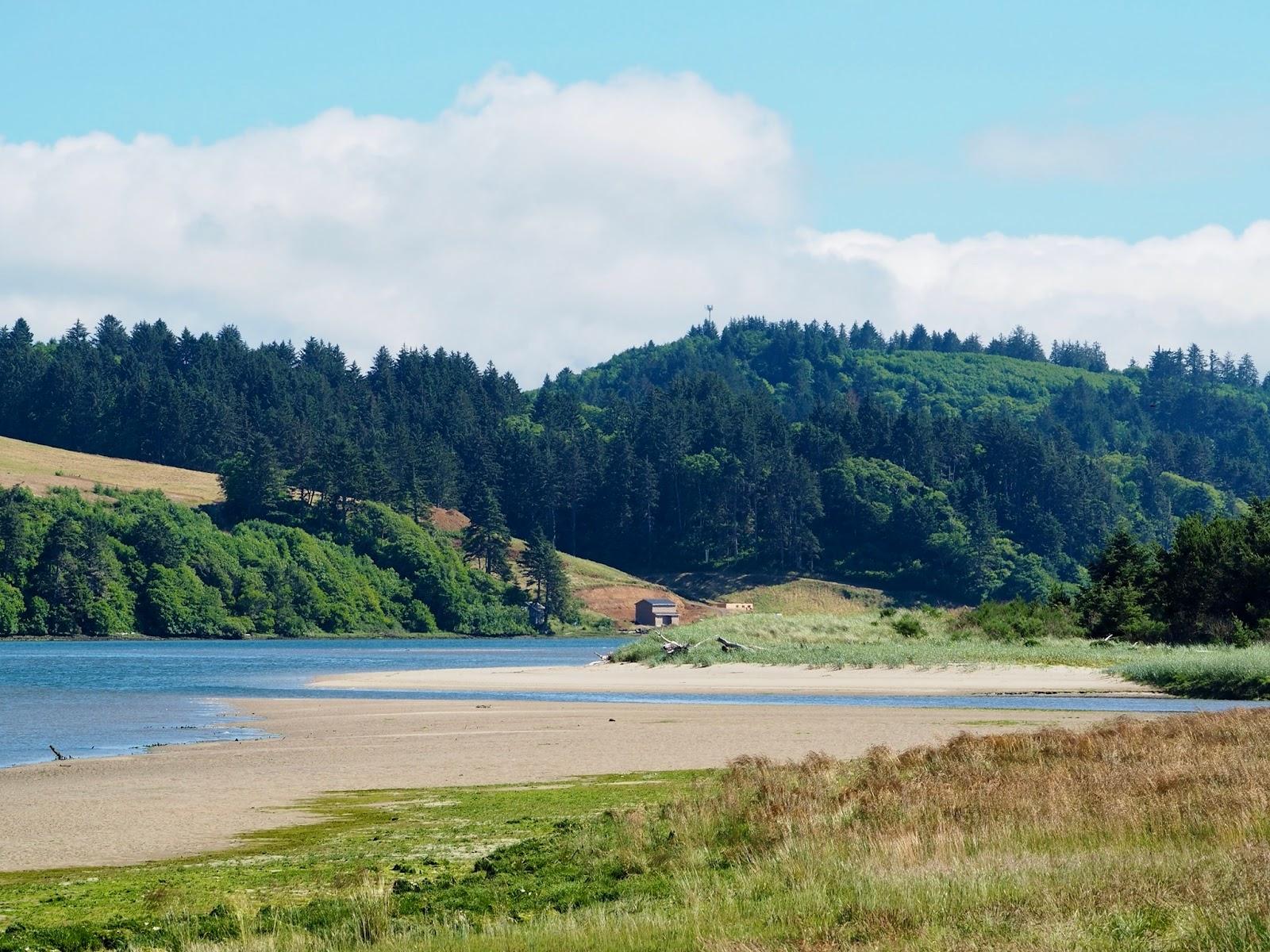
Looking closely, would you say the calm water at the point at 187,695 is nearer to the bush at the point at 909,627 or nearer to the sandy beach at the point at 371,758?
the sandy beach at the point at 371,758

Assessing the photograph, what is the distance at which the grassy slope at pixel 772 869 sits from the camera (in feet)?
40.0

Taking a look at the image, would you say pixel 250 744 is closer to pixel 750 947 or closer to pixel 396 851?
pixel 396 851

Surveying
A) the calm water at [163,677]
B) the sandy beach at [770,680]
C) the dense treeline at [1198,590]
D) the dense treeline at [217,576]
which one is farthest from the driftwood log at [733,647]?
the dense treeline at [217,576]

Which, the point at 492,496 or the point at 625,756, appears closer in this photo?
the point at 625,756

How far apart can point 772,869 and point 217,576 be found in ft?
493

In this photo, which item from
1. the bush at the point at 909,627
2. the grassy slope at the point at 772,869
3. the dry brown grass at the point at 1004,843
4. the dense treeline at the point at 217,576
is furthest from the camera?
the dense treeline at the point at 217,576

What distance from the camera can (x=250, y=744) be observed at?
35.2 m

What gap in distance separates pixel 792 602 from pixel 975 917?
18602 cm

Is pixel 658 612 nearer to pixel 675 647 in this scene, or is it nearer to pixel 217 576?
pixel 217 576

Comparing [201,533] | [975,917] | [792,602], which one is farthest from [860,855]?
[792,602]

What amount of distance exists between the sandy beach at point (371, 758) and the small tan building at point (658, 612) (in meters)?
133

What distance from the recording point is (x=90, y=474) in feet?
583

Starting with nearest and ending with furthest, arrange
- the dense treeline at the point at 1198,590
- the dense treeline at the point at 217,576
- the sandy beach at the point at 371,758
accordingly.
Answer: the sandy beach at the point at 371,758
the dense treeline at the point at 1198,590
the dense treeline at the point at 217,576

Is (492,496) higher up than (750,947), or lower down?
higher up
